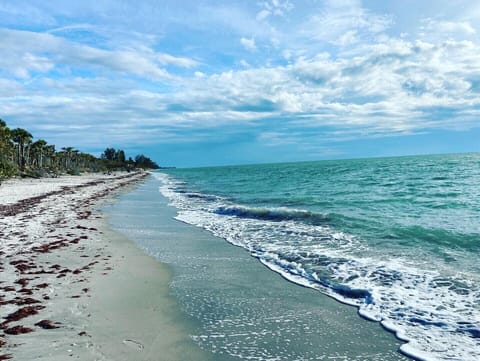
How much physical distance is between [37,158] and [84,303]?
329 feet

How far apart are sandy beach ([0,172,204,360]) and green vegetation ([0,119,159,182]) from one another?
35.4 m

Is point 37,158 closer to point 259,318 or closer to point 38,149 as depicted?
point 38,149

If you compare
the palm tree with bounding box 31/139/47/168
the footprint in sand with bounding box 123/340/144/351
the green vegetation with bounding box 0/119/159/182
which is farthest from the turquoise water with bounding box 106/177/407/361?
the palm tree with bounding box 31/139/47/168

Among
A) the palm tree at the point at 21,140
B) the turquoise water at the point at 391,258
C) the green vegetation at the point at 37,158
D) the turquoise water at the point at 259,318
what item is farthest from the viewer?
the palm tree at the point at 21,140

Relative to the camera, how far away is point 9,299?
6.72 m

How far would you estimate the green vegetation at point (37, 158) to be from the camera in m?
52.8

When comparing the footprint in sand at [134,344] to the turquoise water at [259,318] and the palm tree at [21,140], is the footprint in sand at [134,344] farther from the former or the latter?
the palm tree at [21,140]

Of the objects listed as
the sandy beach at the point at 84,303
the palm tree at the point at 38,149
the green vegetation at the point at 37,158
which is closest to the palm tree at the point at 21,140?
the green vegetation at the point at 37,158

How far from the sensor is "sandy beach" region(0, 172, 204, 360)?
4984 millimetres

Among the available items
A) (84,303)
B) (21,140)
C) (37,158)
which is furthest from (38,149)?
(84,303)

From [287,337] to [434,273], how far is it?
518cm

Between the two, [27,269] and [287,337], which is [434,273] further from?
[27,269]

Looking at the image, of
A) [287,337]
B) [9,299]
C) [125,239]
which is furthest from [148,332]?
[125,239]

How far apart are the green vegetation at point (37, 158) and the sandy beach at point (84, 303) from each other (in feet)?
116
